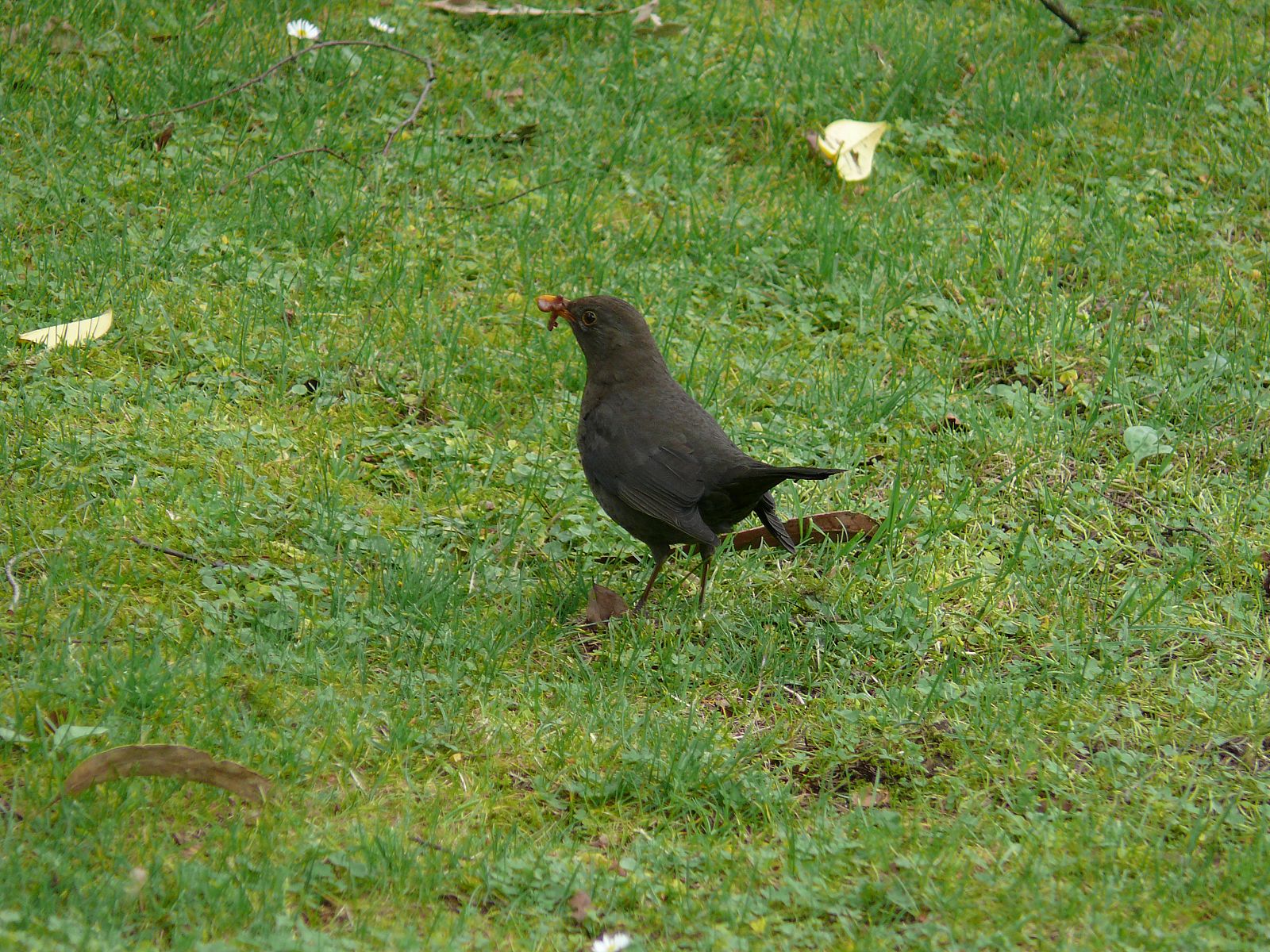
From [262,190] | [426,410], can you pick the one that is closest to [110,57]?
[262,190]

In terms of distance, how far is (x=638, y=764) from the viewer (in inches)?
149

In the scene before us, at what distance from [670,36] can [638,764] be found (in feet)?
17.2

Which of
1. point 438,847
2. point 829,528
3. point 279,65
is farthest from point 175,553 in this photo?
point 279,65

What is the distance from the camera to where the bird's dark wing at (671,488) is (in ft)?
14.8

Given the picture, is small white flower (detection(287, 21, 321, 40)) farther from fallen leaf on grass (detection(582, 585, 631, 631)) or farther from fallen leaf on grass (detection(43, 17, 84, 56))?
fallen leaf on grass (detection(582, 585, 631, 631))

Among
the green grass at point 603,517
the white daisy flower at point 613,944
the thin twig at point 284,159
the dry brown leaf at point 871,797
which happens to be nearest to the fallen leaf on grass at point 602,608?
the green grass at point 603,517

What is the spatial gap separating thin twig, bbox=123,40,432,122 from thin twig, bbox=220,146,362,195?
18.2 inches

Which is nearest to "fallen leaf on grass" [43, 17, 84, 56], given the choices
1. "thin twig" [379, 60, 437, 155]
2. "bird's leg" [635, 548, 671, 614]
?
"thin twig" [379, 60, 437, 155]

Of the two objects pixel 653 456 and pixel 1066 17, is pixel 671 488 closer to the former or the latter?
pixel 653 456

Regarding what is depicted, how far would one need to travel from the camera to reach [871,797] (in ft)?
12.6

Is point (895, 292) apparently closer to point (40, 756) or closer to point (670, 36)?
point (670, 36)

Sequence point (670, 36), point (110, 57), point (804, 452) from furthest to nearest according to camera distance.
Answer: point (670, 36)
point (110, 57)
point (804, 452)

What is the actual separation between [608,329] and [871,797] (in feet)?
6.82

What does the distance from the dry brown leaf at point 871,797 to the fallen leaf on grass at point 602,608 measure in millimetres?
1064
